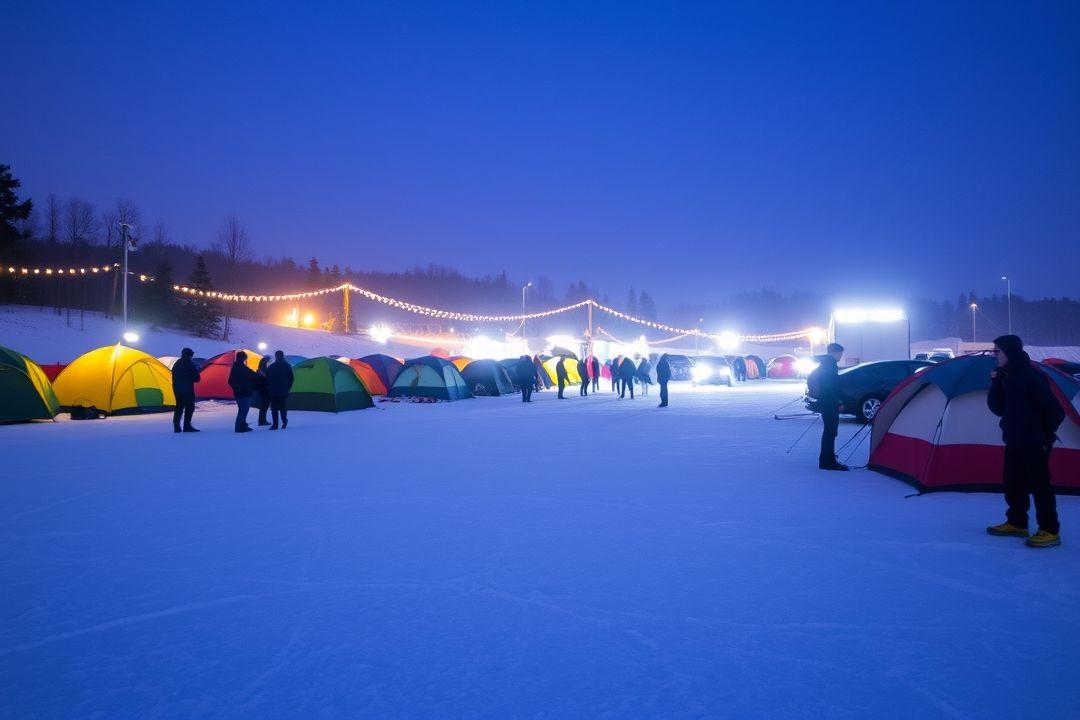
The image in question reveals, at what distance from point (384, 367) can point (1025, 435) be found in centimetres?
2487

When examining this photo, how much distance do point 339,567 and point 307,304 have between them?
319 ft

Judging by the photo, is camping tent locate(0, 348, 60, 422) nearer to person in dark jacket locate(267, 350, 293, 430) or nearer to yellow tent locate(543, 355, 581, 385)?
person in dark jacket locate(267, 350, 293, 430)

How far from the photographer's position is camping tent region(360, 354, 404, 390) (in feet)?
90.1

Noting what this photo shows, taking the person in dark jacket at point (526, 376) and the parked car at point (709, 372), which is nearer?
the person in dark jacket at point (526, 376)

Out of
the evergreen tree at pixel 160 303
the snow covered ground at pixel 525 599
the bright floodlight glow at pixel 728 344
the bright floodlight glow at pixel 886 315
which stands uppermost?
the evergreen tree at pixel 160 303

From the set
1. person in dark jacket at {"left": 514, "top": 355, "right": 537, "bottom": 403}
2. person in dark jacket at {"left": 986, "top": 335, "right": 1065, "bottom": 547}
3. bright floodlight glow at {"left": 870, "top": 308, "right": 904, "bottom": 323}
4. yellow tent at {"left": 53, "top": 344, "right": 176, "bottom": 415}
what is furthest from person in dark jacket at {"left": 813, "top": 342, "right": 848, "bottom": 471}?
bright floodlight glow at {"left": 870, "top": 308, "right": 904, "bottom": 323}

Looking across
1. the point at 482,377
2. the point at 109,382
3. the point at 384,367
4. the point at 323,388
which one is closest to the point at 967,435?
the point at 323,388

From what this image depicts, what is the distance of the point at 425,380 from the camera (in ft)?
83.5

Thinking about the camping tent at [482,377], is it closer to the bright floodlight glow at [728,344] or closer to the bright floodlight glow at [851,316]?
the bright floodlight glow at [851,316]

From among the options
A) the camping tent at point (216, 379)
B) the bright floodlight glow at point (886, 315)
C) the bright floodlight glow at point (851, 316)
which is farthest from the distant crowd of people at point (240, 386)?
the bright floodlight glow at point (886, 315)

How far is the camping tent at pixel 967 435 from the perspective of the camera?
784 centimetres

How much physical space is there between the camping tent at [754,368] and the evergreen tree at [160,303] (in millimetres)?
51636

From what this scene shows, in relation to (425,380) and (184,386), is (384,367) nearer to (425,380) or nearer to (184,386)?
(425,380)

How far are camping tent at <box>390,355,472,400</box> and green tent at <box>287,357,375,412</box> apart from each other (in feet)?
12.8
